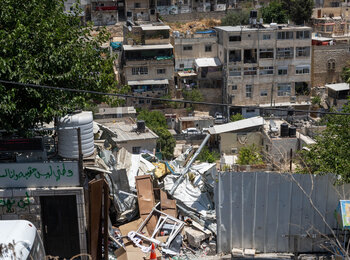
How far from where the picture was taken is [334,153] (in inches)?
413

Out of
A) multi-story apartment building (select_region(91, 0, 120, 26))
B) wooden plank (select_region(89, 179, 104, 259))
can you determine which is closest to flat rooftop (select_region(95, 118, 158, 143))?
wooden plank (select_region(89, 179, 104, 259))

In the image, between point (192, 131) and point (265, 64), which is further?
point (265, 64)

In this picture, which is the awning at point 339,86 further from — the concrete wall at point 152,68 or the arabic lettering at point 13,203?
the arabic lettering at point 13,203

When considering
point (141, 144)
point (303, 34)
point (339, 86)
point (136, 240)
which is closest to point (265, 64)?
point (303, 34)

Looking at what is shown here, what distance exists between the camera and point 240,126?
3020 cm

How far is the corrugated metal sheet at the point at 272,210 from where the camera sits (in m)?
9.50

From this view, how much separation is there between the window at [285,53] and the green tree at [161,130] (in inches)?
424

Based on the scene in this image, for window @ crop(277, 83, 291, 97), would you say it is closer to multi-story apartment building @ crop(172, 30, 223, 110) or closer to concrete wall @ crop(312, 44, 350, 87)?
concrete wall @ crop(312, 44, 350, 87)

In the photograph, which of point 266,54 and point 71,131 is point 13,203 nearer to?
point 71,131

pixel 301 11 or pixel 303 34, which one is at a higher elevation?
pixel 301 11

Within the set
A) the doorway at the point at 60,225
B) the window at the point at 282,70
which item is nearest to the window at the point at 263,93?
the window at the point at 282,70

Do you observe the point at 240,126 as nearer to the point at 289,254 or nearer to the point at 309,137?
the point at 309,137

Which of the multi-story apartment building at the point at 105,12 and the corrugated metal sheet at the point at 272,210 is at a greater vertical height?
the multi-story apartment building at the point at 105,12

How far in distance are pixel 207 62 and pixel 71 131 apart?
32.0 metres
